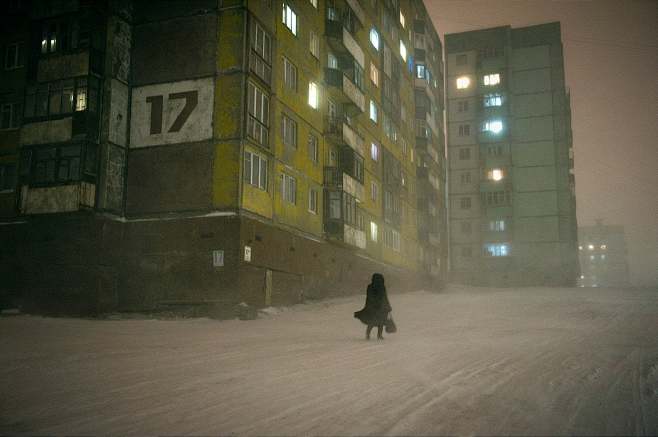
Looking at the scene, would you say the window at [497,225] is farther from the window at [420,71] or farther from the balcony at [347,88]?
the balcony at [347,88]

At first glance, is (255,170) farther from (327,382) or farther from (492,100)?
(492,100)

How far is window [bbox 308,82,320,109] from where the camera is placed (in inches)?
1174

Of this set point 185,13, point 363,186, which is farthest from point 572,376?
point 363,186

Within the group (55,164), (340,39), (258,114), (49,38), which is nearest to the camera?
(55,164)

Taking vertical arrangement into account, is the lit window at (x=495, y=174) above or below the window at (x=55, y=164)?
above

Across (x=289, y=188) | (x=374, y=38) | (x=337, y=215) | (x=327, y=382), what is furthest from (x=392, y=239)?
(x=327, y=382)

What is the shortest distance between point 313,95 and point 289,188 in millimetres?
6397

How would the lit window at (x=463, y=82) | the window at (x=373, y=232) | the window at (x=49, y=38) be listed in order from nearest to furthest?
the window at (x=49, y=38), the window at (x=373, y=232), the lit window at (x=463, y=82)

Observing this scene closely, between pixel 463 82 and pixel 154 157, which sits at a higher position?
pixel 463 82

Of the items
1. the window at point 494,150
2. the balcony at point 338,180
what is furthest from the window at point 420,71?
the balcony at point 338,180

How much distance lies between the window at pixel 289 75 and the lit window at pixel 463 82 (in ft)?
152

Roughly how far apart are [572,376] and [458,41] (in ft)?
225

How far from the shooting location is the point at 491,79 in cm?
6831

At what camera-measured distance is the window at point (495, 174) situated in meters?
65.7
